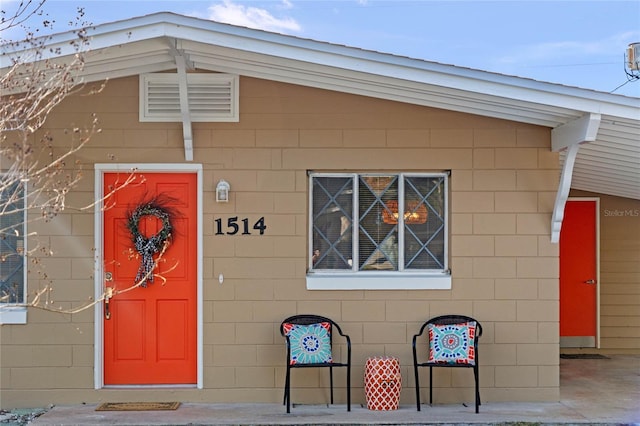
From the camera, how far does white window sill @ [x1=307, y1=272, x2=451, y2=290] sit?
6.04m

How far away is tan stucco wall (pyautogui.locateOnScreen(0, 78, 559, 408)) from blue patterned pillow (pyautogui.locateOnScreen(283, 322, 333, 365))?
0.23m

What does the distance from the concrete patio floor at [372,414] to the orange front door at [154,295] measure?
378 millimetres

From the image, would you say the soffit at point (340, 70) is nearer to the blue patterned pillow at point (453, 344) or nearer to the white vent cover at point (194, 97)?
the white vent cover at point (194, 97)

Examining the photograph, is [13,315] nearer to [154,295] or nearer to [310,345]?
[154,295]

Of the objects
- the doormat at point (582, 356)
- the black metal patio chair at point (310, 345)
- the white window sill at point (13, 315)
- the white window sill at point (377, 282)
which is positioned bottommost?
the doormat at point (582, 356)

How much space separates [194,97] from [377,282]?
7.18ft

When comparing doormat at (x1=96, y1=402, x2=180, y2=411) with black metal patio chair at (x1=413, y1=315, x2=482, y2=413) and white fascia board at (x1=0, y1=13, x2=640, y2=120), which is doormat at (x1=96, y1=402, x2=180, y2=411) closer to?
black metal patio chair at (x1=413, y1=315, x2=482, y2=413)

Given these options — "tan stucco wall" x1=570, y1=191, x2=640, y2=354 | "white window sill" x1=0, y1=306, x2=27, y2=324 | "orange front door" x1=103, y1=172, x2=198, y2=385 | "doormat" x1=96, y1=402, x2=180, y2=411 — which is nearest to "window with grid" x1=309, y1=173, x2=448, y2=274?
"orange front door" x1=103, y1=172, x2=198, y2=385

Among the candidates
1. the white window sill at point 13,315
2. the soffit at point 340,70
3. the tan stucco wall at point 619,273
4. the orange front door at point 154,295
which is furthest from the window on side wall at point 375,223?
the tan stucco wall at point 619,273

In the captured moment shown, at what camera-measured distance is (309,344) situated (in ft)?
19.0

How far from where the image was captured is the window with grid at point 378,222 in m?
6.14

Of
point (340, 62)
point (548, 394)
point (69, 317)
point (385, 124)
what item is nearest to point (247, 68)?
point (340, 62)

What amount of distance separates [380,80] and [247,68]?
3.62 feet

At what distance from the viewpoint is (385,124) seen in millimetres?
6082
